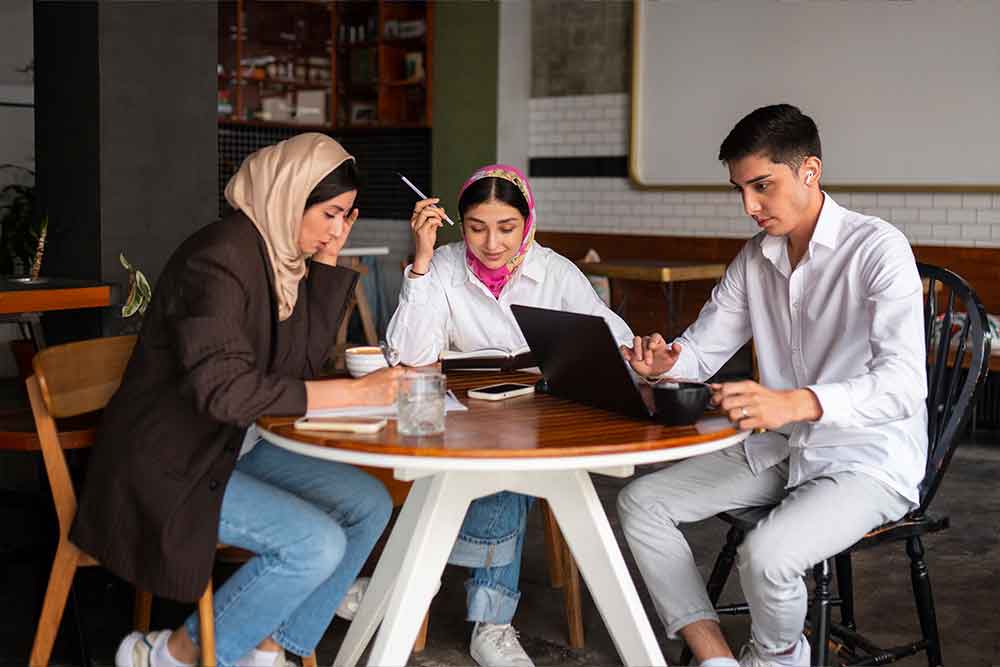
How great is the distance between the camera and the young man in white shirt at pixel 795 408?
7.64 feet

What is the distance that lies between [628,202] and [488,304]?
5.10 metres

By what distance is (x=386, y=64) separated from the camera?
954 centimetres

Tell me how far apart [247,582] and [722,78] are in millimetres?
6119

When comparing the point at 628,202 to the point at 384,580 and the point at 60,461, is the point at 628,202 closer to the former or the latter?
the point at 384,580

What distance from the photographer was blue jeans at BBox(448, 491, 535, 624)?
299 centimetres

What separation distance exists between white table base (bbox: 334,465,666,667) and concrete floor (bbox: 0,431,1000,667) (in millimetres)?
658

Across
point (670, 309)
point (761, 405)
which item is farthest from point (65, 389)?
point (670, 309)

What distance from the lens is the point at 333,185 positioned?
253cm

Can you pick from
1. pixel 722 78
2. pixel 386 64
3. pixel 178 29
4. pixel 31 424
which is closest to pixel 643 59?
pixel 722 78

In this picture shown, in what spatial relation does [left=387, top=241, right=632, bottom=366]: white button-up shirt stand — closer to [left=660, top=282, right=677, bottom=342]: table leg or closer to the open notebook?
the open notebook

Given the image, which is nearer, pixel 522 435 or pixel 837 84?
pixel 522 435

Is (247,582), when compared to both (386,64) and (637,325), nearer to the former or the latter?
(637,325)

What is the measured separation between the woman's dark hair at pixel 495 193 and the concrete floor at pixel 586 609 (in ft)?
3.78

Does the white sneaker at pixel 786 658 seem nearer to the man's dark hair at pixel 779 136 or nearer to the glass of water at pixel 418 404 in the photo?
the glass of water at pixel 418 404
